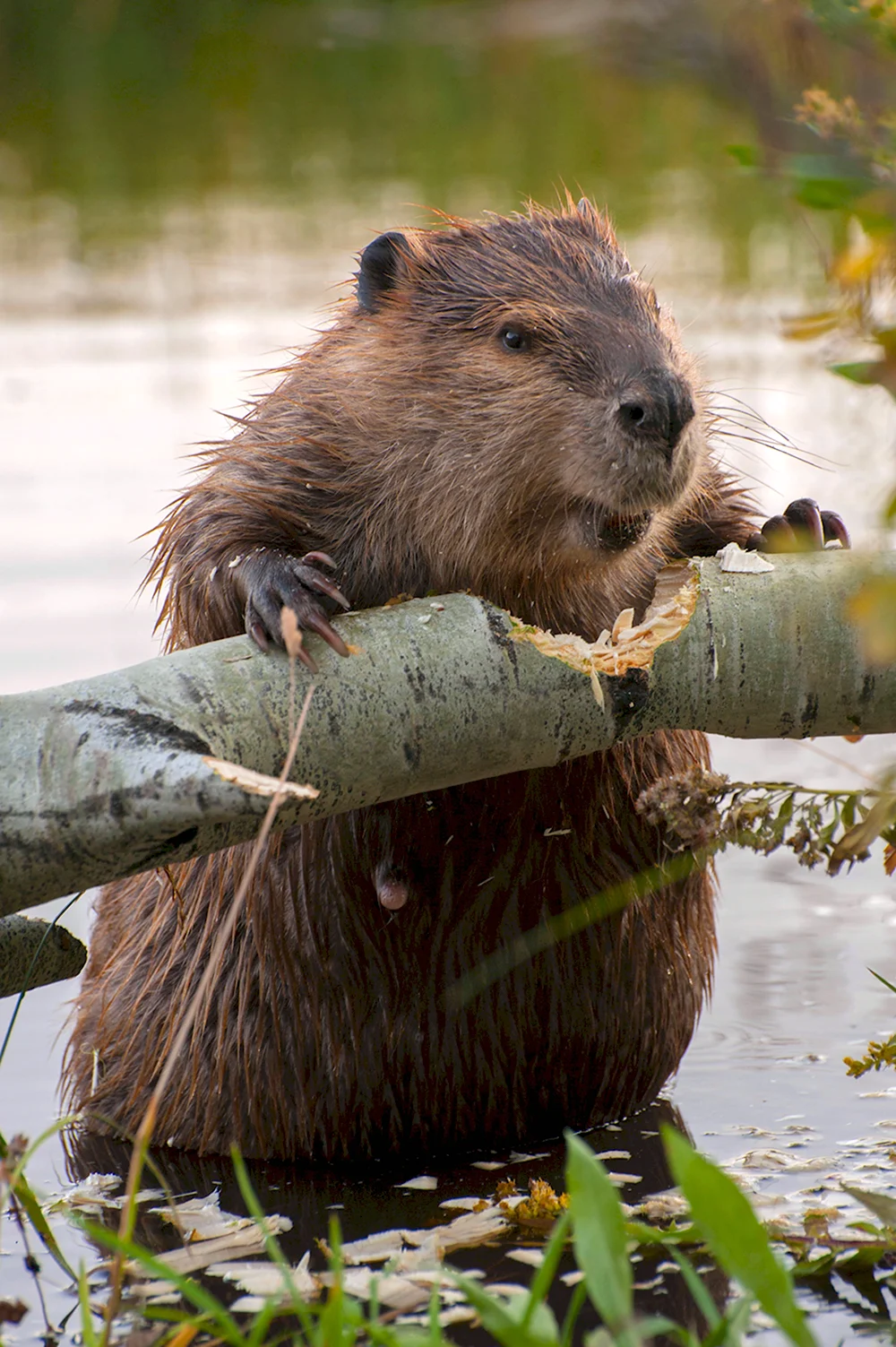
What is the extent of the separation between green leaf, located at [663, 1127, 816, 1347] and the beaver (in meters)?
0.91

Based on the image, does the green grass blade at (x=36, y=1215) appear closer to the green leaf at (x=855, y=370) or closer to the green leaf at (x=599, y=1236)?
the green leaf at (x=599, y=1236)

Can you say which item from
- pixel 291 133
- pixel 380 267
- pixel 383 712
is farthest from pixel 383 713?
pixel 291 133

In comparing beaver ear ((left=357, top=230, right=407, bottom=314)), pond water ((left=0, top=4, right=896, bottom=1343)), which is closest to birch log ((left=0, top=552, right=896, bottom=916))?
pond water ((left=0, top=4, right=896, bottom=1343))

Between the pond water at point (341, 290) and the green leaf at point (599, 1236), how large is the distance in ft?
1.31

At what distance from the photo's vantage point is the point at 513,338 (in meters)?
2.27

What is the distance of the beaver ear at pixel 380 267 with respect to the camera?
8.11ft

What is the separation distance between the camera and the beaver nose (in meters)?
2.03

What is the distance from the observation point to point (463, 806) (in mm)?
2246

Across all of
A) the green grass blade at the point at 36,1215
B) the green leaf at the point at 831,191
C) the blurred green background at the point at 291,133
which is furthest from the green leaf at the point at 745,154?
the blurred green background at the point at 291,133

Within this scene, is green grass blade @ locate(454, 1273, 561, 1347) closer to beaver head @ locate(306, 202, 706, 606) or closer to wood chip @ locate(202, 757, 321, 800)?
wood chip @ locate(202, 757, 321, 800)

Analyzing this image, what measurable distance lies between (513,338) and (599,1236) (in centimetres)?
125

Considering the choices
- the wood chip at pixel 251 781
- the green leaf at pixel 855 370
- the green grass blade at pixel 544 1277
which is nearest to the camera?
the green leaf at pixel 855 370

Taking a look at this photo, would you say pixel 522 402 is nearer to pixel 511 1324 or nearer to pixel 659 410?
pixel 659 410

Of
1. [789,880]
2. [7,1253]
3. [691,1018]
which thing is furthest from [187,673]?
[789,880]
